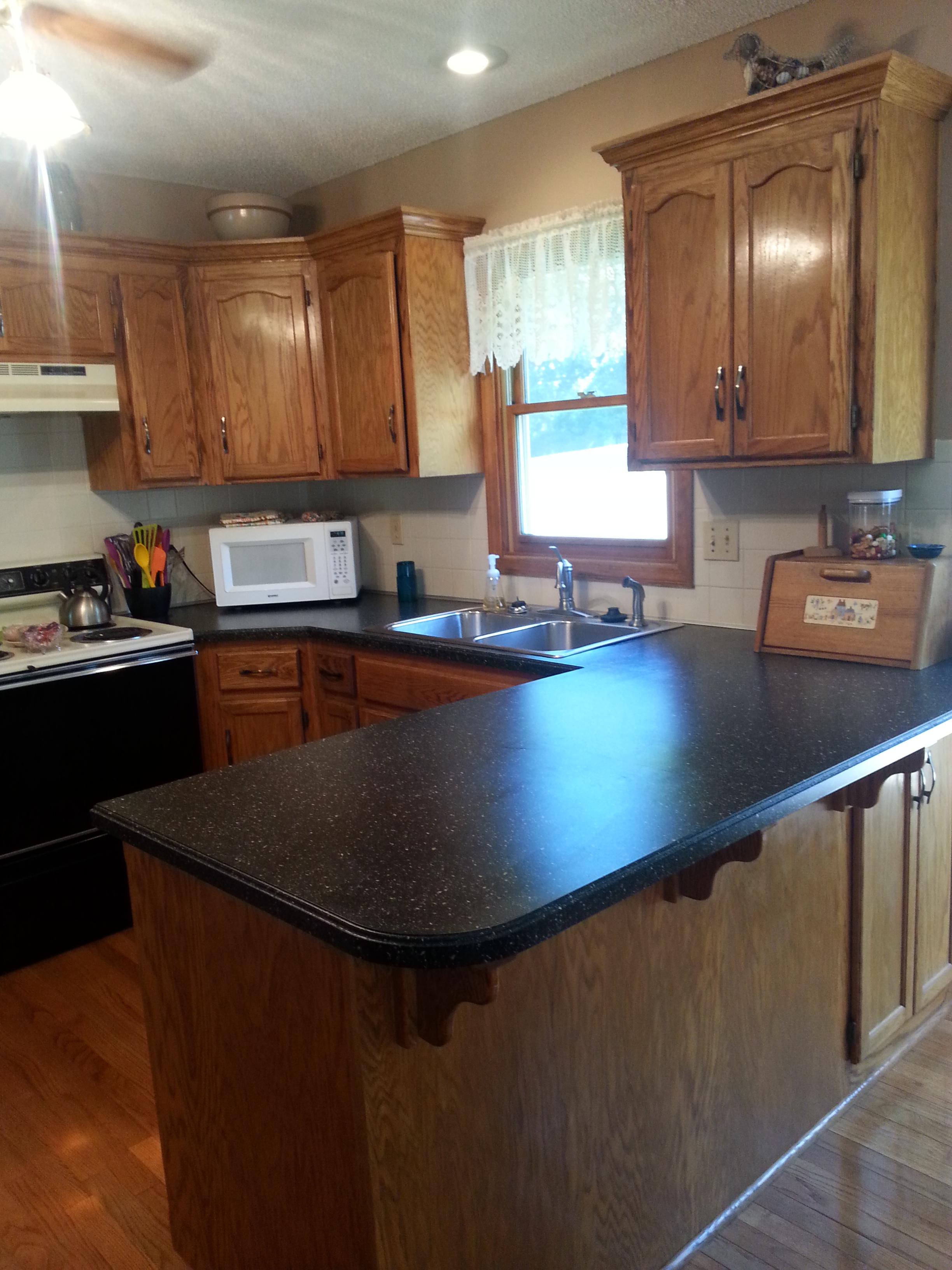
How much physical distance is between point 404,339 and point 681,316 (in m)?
1.12

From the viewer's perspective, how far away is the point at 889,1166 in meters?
1.98

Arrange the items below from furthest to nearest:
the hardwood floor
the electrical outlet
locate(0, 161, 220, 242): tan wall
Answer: locate(0, 161, 220, 242): tan wall
the electrical outlet
the hardwood floor

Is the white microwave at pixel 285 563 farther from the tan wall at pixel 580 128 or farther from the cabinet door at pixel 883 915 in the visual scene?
the cabinet door at pixel 883 915

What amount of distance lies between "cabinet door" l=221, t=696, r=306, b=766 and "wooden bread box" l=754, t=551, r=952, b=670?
1635 mm

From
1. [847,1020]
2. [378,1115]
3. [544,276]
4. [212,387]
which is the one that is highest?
[544,276]

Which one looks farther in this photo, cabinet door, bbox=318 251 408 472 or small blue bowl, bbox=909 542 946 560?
cabinet door, bbox=318 251 408 472

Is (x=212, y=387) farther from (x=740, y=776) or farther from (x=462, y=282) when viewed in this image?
(x=740, y=776)

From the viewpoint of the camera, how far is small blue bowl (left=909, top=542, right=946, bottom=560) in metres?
2.33

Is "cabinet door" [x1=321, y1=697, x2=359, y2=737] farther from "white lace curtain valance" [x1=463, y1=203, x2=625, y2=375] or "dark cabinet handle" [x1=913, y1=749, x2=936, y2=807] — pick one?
"dark cabinet handle" [x1=913, y1=749, x2=936, y2=807]

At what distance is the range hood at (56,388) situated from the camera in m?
3.18

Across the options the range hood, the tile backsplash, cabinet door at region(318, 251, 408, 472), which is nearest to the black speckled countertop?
the tile backsplash

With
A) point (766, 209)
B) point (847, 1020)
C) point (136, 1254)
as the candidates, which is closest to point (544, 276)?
point (766, 209)

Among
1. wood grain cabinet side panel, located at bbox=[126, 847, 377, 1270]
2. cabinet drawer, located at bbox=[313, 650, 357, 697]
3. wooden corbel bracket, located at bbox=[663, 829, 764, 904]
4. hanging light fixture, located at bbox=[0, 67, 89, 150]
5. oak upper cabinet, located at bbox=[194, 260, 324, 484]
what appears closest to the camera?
wood grain cabinet side panel, located at bbox=[126, 847, 377, 1270]

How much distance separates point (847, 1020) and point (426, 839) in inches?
47.2
